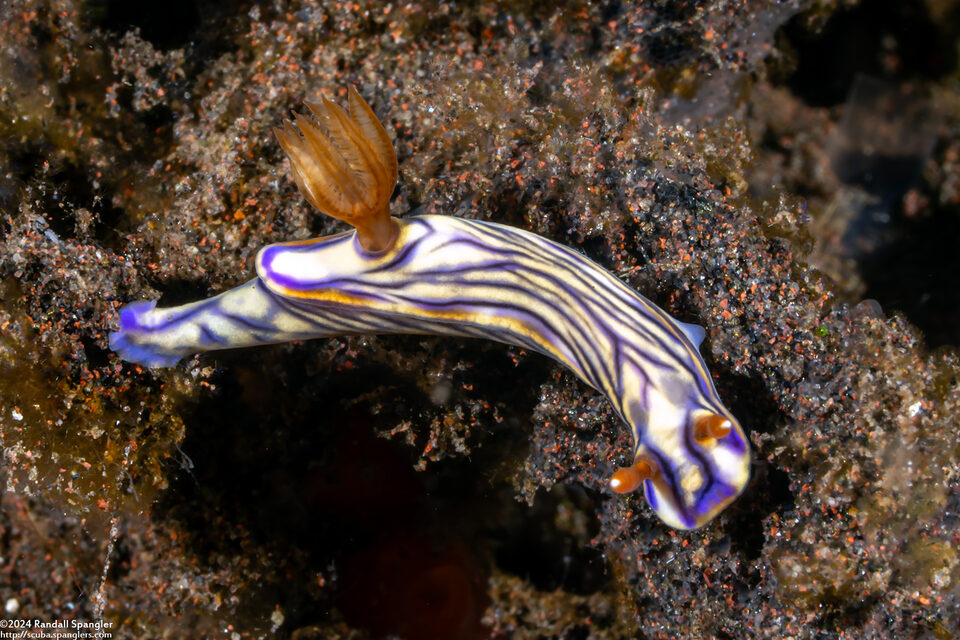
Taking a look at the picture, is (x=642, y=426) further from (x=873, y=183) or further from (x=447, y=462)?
(x=873, y=183)

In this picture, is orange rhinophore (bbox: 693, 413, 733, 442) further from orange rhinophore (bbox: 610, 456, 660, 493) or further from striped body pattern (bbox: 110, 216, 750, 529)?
orange rhinophore (bbox: 610, 456, 660, 493)

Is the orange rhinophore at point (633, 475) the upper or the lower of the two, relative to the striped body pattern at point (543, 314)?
lower

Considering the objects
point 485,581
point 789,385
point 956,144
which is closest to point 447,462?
point 485,581

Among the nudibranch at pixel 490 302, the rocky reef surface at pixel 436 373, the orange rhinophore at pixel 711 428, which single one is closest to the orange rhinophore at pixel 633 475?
the nudibranch at pixel 490 302

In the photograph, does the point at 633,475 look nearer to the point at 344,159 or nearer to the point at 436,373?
the point at 436,373

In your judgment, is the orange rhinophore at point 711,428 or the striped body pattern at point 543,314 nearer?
the orange rhinophore at point 711,428

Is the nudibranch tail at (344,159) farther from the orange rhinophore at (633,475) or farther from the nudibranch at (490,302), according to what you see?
the orange rhinophore at (633,475)

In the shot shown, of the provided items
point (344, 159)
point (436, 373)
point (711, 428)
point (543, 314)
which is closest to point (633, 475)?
point (711, 428)

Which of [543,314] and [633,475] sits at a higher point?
[543,314]
